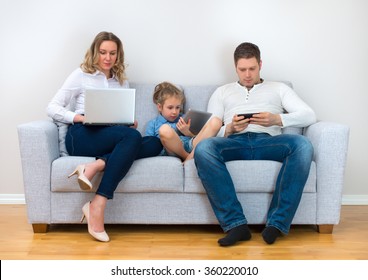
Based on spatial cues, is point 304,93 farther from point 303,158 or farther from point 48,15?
point 48,15

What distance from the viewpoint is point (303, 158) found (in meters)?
3.02

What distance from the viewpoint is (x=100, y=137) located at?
3.19 metres

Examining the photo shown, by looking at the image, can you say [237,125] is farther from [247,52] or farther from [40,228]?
[40,228]

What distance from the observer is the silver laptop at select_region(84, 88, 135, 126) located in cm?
314

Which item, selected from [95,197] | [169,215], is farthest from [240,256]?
[95,197]

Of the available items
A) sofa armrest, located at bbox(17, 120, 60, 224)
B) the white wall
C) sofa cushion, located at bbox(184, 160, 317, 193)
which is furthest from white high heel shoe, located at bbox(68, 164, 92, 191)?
the white wall

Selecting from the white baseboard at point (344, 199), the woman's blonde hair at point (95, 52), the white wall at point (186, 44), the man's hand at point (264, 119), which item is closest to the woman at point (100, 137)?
the woman's blonde hair at point (95, 52)

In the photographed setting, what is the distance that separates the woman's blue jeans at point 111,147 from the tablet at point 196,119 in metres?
0.22

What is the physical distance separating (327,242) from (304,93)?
1310 mm

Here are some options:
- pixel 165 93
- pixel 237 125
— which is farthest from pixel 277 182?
pixel 165 93

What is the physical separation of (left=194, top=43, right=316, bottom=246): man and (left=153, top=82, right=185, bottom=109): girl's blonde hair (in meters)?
0.20

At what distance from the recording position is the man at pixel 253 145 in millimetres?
2980

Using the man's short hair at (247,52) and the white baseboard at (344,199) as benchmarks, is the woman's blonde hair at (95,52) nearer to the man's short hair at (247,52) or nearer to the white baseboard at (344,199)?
the man's short hair at (247,52)

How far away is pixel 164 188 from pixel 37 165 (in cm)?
69
